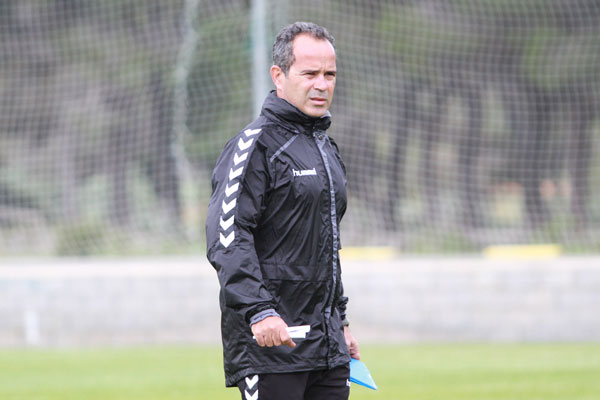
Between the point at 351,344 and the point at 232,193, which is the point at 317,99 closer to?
the point at 232,193

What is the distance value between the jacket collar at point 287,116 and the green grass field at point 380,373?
476cm

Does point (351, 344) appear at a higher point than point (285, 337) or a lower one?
lower

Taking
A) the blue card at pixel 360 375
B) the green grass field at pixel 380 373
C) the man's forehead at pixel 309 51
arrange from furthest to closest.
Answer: the green grass field at pixel 380 373 → the blue card at pixel 360 375 → the man's forehead at pixel 309 51

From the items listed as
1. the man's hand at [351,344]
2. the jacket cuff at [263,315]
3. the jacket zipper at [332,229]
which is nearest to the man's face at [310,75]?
the jacket zipper at [332,229]

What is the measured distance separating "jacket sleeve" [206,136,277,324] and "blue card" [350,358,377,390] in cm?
53

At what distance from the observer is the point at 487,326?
40.0ft

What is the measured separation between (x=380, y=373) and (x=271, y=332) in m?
6.45

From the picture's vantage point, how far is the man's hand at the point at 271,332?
349 centimetres

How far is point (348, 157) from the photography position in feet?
54.2

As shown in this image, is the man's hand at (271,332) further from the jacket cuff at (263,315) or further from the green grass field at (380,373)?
the green grass field at (380,373)

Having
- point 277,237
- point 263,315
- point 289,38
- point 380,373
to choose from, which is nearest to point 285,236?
point 277,237

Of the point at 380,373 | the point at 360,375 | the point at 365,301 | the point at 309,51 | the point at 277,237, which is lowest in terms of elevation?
the point at 380,373

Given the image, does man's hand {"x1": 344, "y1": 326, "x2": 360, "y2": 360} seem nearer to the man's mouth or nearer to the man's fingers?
the man's fingers

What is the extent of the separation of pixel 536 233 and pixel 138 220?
A: 5.42m
